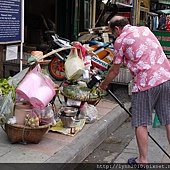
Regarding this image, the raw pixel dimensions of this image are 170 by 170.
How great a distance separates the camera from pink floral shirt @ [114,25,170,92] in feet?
13.2

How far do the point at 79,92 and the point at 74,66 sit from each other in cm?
53

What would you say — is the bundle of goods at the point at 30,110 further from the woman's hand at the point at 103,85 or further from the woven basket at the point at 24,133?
the woman's hand at the point at 103,85

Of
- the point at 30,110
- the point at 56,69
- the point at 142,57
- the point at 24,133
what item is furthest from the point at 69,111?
the point at 56,69

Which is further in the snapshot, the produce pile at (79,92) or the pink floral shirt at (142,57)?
the produce pile at (79,92)

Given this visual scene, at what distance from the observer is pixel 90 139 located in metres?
4.93

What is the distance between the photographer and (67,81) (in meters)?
5.29

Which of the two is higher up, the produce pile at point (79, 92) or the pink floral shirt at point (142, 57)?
the pink floral shirt at point (142, 57)

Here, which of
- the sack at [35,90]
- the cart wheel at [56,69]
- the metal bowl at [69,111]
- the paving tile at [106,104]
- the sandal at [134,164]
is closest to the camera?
the sack at [35,90]

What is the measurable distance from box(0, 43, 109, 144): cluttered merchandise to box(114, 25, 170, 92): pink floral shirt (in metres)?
0.56

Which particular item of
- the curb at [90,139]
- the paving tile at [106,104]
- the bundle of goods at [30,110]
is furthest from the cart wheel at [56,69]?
the bundle of goods at [30,110]

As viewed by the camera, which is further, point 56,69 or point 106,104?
point 56,69

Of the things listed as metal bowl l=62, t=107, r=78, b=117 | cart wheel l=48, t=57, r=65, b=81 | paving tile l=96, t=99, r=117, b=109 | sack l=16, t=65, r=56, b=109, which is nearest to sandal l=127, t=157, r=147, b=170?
metal bowl l=62, t=107, r=78, b=117

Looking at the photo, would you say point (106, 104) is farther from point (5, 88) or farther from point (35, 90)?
point (35, 90)

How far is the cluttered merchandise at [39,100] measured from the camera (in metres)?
4.24
